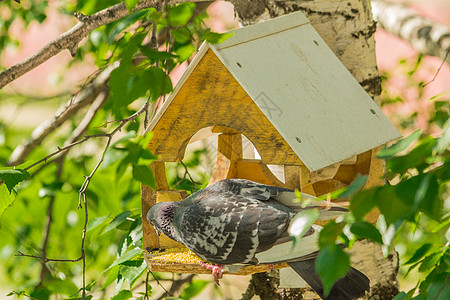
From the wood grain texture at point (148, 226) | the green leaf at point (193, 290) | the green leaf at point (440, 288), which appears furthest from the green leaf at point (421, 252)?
the green leaf at point (193, 290)

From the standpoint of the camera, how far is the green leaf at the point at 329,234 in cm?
71

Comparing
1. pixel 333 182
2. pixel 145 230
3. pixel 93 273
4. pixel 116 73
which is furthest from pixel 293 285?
pixel 93 273

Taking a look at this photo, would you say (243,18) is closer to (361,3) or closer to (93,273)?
(361,3)

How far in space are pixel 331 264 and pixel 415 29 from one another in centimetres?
225

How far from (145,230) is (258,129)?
55 cm

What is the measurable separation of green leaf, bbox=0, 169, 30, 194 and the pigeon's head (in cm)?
38

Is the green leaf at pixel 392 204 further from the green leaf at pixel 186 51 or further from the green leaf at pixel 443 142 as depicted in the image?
the green leaf at pixel 186 51

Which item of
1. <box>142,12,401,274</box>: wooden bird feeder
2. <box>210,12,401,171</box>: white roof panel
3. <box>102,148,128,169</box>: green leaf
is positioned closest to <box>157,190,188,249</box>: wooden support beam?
<box>142,12,401,274</box>: wooden bird feeder

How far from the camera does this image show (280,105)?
142 centimetres

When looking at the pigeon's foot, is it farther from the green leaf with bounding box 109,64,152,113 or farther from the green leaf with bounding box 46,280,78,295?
the green leaf with bounding box 46,280,78,295

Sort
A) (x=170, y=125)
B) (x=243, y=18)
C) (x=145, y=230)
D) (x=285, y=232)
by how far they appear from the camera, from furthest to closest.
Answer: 1. (x=243, y=18)
2. (x=145, y=230)
3. (x=170, y=125)
4. (x=285, y=232)

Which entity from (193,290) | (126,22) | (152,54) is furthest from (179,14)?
(193,290)

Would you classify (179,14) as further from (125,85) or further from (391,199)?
(391,199)

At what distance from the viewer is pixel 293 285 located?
1.84m
